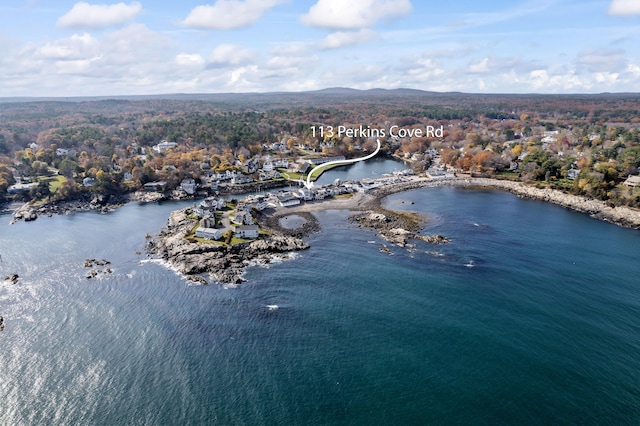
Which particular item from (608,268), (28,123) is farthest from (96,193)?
(28,123)

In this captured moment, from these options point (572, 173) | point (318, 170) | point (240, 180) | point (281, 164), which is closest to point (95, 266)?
point (240, 180)

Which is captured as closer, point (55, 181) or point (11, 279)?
point (11, 279)

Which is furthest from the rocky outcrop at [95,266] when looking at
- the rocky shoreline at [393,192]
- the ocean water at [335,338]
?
the rocky shoreline at [393,192]

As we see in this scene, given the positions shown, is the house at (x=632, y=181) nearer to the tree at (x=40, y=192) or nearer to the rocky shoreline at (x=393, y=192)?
the rocky shoreline at (x=393, y=192)

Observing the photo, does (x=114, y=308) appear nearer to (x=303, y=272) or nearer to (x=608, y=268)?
(x=303, y=272)

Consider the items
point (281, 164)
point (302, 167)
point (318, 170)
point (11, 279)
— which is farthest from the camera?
point (318, 170)

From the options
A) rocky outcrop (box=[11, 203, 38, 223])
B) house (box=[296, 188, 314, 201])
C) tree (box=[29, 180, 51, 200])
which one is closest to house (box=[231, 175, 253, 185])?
house (box=[296, 188, 314, 201])

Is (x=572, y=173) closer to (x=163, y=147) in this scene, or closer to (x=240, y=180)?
(x=240, y=180)
